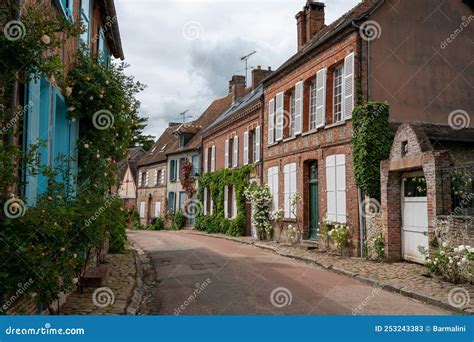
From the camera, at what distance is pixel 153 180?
38594 mm

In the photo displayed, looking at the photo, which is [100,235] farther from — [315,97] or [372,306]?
[315,97]

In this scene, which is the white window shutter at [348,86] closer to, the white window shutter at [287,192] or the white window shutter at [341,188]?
the white window shutter at [341,188]

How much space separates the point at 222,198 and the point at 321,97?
11176 mm

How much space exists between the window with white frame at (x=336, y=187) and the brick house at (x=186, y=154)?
16.7 meters

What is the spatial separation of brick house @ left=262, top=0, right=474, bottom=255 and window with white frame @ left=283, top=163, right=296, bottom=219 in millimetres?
594

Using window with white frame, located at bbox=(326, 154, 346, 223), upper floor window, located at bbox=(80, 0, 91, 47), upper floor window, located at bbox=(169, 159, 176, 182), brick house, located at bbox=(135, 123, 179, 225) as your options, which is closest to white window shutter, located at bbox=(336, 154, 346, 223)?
window with white frame, located at bbox=(326, 154, 346, 223)

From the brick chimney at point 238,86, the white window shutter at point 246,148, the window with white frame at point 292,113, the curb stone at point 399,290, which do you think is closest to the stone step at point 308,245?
the curb stone at point 399,290

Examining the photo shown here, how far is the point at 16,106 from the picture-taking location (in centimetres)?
456

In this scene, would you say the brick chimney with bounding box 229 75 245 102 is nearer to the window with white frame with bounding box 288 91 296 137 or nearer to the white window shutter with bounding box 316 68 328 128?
the window with white frame with bounding box 288 91 296 137

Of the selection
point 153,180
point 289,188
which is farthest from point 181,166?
point 289,188

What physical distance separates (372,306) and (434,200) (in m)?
3.85

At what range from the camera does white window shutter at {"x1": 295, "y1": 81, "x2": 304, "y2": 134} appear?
1694 cm

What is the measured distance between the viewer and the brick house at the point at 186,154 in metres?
31.6

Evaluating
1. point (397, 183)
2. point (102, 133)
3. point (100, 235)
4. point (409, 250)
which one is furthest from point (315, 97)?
point (100, 235)
